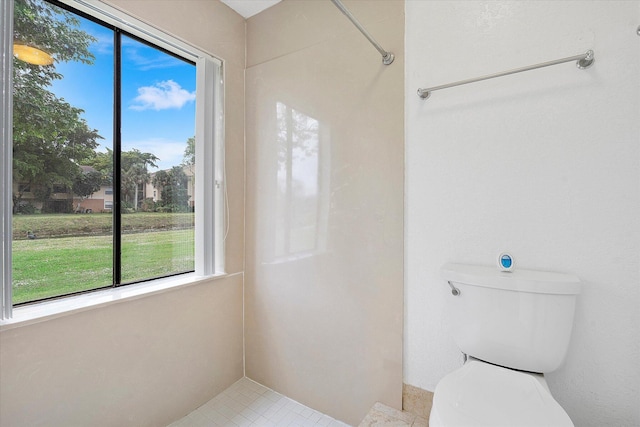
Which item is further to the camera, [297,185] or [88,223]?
[297,185]

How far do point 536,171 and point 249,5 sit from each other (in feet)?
6.17

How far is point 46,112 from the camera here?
1265mm

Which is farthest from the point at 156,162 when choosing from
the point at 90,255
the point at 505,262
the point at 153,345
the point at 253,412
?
the point at 505,262

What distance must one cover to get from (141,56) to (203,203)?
88 cm

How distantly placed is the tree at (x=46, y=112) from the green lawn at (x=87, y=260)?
0.79 feet

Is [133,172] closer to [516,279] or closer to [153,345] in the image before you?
[153,345]

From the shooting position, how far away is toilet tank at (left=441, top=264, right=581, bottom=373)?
38.9 inches

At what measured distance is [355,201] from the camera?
59.8 inches

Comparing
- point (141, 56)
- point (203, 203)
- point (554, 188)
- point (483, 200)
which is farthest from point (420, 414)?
point (141, 56)

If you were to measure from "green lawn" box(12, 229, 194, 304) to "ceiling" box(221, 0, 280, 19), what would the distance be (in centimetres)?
145

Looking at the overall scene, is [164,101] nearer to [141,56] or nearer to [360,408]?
[141,56]

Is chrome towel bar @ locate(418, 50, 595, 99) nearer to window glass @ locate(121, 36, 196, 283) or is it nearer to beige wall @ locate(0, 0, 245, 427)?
beige wall @ locate(0, 0, 245, 427)

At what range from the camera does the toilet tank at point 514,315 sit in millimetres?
987

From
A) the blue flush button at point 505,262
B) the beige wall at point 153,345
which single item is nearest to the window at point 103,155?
the beige wall at point 153,345
